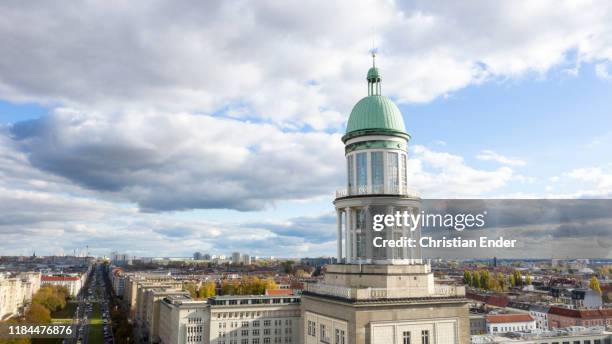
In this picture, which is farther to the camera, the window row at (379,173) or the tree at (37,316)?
the tree at (37,316)

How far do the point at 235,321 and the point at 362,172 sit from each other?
7355cm

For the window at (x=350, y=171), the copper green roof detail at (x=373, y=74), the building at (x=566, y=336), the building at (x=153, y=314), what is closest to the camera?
the window at (x=350, y=171)

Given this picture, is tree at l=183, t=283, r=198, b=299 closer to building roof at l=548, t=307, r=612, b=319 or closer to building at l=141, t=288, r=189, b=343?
building at l=141, t=288, r=189, b=343

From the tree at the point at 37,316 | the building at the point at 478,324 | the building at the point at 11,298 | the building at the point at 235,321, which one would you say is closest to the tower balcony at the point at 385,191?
the building at the point at 235,321

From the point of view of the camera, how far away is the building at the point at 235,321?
102m

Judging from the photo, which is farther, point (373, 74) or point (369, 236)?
point (373, 74)

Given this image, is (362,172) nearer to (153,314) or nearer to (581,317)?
(153,314)

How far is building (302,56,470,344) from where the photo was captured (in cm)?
3441

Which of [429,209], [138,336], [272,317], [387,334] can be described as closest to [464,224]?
[429,209]

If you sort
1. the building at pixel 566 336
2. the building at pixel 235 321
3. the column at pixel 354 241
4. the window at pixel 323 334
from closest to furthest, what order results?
1. the window at pixel 323 334
2. the column at pixel 354 241
3. the building at pixel 566 336
4. the building at pixel 235 321

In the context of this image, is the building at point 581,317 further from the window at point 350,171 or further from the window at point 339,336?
the window at point 339,336

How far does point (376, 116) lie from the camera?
131ft

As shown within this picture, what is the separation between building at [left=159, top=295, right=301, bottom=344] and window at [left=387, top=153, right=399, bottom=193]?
238 feet

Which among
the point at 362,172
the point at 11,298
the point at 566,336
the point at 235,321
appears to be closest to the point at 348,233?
the point at 362,172
